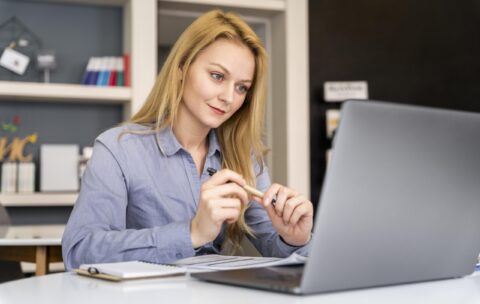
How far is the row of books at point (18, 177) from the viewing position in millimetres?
4766

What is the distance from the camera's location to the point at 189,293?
104 centimetres

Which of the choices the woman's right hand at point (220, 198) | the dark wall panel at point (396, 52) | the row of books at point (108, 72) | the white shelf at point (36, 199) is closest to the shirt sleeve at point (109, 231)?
the woman's right hand at point (220, 198)

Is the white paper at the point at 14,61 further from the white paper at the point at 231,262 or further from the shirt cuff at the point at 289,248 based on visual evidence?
the white paper at the point at 231,262

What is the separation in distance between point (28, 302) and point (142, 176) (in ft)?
3.02

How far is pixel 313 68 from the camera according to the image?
5.43 meters

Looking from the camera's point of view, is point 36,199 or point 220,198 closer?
point 220,198

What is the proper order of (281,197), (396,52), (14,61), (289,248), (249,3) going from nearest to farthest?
(281,197) → (289,248) → (14,61) → (249,3) → (396,52)

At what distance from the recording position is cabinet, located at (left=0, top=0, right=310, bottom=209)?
4.84 meters

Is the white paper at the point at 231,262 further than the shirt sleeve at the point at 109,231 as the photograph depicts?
No

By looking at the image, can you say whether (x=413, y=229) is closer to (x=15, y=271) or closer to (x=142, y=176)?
(x=142, y=176)

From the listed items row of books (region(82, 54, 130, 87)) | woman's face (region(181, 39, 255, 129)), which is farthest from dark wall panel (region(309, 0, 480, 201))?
woman's face (region(181, 39, 255, 129))

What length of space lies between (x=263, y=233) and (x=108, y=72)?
3.22 metres

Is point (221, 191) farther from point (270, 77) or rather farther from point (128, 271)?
point (270, 77)

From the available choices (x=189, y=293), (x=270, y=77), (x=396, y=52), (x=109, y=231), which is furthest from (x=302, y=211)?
(x=396, y=52)
